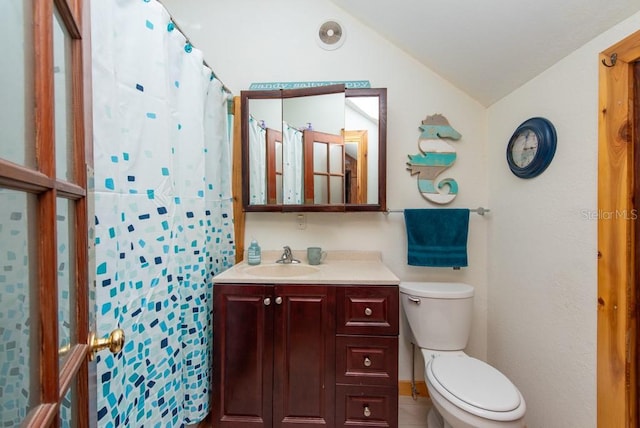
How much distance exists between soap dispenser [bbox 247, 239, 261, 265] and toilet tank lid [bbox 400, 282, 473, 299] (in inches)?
35.2

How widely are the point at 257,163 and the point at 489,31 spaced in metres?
1.38

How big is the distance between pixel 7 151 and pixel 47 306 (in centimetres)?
23

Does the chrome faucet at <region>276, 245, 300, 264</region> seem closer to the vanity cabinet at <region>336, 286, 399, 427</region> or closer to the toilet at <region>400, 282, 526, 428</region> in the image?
the vanity cabinet at <region>336, 286, 399, 427</region>

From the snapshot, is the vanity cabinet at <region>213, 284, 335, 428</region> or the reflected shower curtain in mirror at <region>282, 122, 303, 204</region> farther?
the reflected shower curtain in mirror at <region>282, 122, 303, 204</region>

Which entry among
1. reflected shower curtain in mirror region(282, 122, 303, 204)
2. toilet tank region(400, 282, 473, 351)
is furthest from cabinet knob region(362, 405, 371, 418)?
reflected shower curtain in mirror region(282, 122, 303, 204)

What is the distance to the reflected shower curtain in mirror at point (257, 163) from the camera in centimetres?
155

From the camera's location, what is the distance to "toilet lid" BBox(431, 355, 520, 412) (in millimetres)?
933

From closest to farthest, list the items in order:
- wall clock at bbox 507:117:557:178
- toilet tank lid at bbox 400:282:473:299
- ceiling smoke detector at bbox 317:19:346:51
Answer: wall clock at bbox 507:117:557:178 → toilet tank lid at bbox 400:282:473:299 → ceiling smoke detector at bbox 317:19:346:51

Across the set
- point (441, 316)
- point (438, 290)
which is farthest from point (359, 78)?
point (441, 316)

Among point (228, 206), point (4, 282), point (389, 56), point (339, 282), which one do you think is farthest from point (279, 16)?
point (4, 282)

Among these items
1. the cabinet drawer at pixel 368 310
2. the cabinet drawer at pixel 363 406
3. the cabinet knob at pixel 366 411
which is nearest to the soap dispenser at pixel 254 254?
the cabinet drawer at pixel 368 310

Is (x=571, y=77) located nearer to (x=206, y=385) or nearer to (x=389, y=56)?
(x=389, y=56)

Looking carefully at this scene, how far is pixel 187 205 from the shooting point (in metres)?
1.11

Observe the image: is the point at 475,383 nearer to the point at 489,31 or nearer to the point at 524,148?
the point at 524,148
